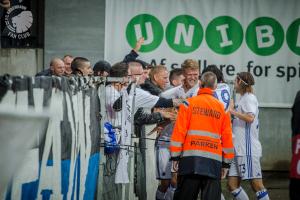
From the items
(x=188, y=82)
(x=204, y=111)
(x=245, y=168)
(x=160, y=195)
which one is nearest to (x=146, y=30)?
(x=188, y=82)

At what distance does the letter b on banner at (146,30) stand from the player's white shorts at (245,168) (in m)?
4.69

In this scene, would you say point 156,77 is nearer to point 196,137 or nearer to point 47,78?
point 196,137

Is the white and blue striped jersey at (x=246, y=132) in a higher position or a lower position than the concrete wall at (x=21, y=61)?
lower

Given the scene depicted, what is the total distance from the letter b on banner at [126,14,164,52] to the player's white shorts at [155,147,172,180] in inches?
172

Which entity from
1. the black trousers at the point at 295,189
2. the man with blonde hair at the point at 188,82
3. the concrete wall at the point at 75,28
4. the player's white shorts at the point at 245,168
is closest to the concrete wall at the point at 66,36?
the concrete wall at the point at 75,28

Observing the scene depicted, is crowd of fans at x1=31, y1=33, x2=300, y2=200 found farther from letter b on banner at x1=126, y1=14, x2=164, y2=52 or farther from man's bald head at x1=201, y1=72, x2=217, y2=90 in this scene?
letter b on banner at x1=126, y1=14, x2=164, y2=52

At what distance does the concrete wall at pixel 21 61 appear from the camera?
16.2m

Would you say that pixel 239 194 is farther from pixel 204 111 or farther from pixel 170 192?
pixel 204 111

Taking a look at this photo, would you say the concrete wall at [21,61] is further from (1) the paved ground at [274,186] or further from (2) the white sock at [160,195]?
(2) the white sock at [160,195]

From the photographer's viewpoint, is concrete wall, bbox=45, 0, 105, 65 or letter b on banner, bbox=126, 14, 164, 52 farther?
letter b on banner, bbox=126, 14, 164, 52

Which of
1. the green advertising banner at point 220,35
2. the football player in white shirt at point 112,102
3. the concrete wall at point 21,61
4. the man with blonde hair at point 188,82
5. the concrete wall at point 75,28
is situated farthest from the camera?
the green advertising banner at point 220,35

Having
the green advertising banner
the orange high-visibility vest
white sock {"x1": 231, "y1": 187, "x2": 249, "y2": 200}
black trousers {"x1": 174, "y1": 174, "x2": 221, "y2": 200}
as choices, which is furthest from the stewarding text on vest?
the green advertising banner

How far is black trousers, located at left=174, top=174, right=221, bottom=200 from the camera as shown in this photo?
34.0 ft

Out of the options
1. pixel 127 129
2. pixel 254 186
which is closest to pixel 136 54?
pixel 254 186
